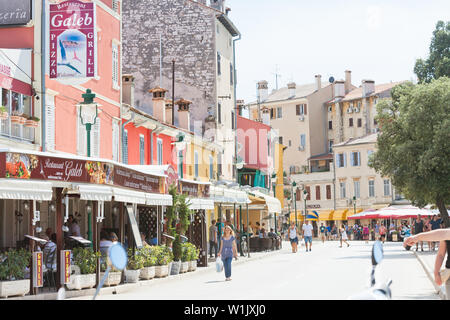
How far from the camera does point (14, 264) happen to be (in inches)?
656

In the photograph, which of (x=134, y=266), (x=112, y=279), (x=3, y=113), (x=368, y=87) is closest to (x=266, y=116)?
(x=368, y=87)

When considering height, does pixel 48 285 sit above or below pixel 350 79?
below

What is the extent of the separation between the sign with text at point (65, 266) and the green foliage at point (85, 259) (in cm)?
77

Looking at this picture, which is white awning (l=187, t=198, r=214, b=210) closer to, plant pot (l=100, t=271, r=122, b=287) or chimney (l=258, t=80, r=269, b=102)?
plant pot (l=100, t=271, r=122, b=287)

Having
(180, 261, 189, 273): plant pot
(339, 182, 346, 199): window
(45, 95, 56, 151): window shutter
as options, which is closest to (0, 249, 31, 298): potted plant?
(45, 95, 56, 151): window shutter

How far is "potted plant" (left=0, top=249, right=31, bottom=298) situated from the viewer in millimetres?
16312

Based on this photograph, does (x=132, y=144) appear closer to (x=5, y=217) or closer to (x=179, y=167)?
(x=179, y=167)

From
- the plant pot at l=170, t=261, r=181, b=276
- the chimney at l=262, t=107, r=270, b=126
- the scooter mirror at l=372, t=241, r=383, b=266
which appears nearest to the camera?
the scooter mirror at l=372, t=241, r=383, b=266

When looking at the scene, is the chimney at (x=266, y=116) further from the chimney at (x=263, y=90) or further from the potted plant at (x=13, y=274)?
the potted plant at (x=13, y=274)

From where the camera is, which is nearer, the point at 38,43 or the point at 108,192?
the point at 108,192

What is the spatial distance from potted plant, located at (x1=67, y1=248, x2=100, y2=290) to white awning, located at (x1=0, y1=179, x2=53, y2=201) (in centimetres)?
243
